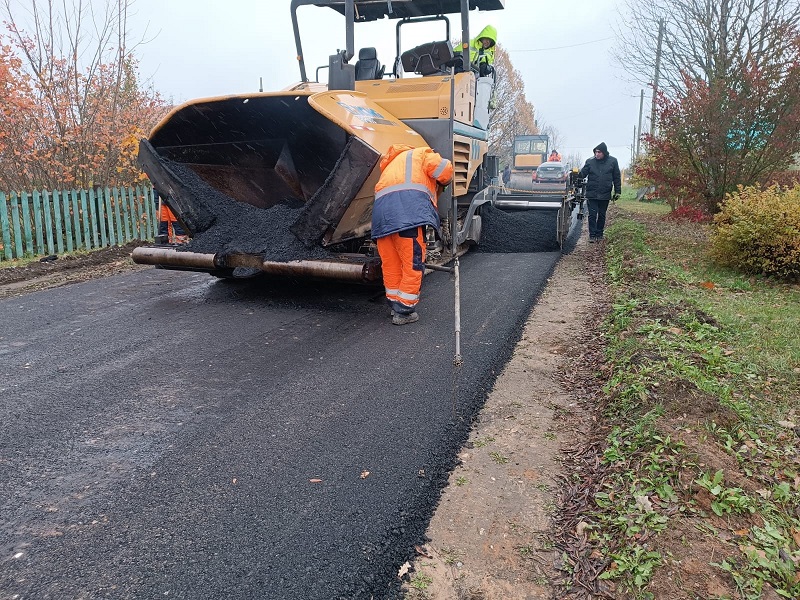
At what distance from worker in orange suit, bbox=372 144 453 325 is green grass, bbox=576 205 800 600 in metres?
1.66

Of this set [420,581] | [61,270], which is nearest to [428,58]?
[61,270]

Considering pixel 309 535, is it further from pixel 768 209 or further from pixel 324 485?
pixel 768 209

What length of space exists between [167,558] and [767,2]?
54.5 feet

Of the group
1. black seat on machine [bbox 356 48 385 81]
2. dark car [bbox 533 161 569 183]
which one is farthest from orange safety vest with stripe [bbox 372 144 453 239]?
dark car [bbox 533 161 569 183]

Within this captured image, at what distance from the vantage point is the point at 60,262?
26.7 feet

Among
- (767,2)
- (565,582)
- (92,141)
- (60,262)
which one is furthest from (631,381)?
(767,2)

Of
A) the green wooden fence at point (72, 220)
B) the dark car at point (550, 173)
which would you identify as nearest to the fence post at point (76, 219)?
the green wooden fence at point (72, 220)

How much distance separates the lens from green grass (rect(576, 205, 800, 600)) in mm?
2082

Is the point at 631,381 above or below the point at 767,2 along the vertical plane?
below

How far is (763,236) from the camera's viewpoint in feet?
19.6

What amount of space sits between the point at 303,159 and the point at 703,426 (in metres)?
4.25

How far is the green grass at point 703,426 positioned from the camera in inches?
82.0

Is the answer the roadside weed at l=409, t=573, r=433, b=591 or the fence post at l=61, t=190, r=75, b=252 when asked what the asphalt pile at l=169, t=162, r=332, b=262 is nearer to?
the roadside weed at l=409, t=573, r=433, b=591

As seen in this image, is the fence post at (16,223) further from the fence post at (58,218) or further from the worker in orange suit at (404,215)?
the worker in orange suit at (404,215)
